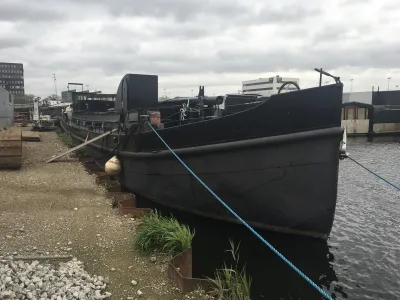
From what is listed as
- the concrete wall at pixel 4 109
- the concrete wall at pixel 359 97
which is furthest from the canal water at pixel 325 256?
the concrete wall at pixel 359 97

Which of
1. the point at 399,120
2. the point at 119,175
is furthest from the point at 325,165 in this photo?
the point at 399,120

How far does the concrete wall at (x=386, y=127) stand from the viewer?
3756 cm

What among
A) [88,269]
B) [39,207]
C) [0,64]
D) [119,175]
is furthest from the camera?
[0,64]

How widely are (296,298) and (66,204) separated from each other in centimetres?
515

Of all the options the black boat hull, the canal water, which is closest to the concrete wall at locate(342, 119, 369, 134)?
the canal water

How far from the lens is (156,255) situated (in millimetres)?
5297

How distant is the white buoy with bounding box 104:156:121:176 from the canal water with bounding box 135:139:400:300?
233cm

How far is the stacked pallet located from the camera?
1080 cm

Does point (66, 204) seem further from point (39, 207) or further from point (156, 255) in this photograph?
point (156, 255)

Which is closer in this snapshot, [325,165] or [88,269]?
[88,269]

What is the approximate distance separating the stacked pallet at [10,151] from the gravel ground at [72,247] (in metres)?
1.84

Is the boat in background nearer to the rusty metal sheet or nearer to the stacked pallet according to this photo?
the rusty metal sheet

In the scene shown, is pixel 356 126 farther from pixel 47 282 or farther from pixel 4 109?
pixel 47 282

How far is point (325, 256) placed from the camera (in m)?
6.75
